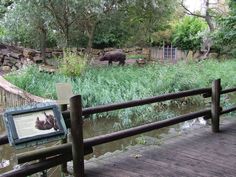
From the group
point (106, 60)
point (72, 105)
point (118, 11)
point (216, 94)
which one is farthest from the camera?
point (106, 60)

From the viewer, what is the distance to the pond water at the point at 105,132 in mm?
5373

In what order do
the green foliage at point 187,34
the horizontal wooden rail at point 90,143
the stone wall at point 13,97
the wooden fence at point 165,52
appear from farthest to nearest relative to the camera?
the wooden fence at point 165,52 < the green foliage at point 187,34 < the stone wall at point 13,97 < the horizontal wooden rail at point 90,143

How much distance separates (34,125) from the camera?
3219 mm

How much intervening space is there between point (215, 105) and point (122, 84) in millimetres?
4284

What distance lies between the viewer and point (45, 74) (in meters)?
10.3

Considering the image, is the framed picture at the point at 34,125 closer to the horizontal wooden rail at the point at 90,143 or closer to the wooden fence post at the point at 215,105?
the horizontal wooden rail at the point at 90,143

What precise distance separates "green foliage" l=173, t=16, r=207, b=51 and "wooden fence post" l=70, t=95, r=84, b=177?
54.0ft

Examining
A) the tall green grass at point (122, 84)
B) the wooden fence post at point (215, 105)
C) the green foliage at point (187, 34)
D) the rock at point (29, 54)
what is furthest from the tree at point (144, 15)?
the wooden fence post at point (215, 105)

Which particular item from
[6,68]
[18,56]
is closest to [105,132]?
[18,56]

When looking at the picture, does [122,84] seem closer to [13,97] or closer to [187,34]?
[13,97]

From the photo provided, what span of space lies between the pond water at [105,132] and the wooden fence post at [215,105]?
0.72 metres

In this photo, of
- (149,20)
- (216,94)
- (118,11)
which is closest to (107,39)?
(149,20)

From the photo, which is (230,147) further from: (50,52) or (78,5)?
(50,52)

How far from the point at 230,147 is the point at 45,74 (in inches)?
261
